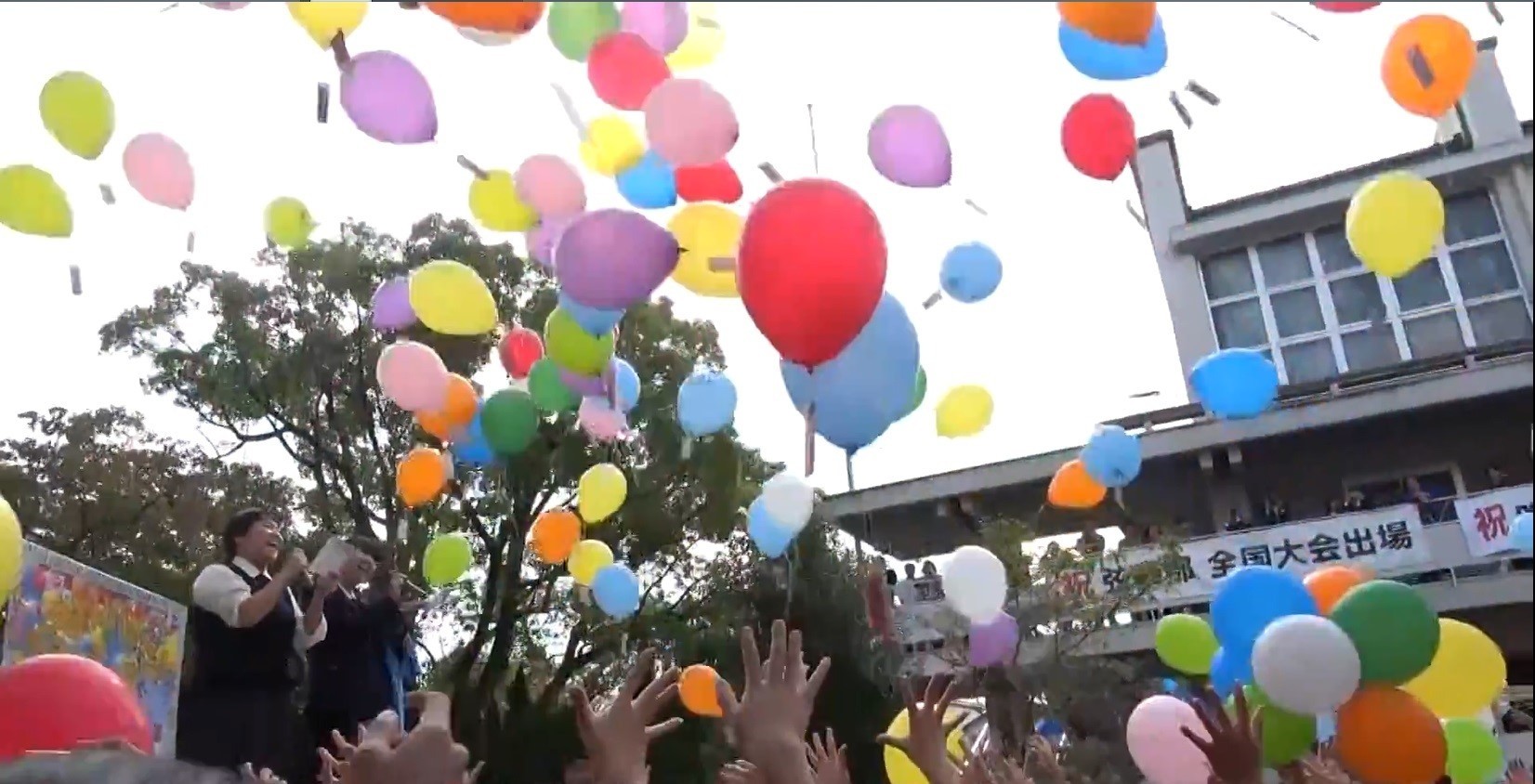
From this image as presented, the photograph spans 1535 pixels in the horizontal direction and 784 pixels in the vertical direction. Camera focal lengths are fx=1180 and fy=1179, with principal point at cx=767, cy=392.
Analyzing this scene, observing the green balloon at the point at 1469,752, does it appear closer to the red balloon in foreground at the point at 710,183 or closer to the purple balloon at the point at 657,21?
the red balloon in foreground at the point at 710,183

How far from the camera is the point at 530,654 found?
31.8 feet

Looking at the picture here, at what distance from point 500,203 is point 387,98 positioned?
51cm

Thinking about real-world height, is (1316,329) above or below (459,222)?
below

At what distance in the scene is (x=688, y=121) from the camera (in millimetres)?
2600

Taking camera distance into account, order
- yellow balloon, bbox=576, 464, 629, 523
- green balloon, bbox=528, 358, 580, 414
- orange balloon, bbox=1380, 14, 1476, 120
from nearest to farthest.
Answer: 1. orange balloon, bbox=1380, 14, 1476, 120
2. green balloon, bbox=528, 358, 580, 414
3. yellow balloon, bbox=576, 464, 629, 523

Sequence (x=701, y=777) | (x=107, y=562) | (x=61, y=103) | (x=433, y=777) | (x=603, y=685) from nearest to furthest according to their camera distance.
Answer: (x=433, y=777), (x=61, y=103), (x=107, y=562), (x=701, y=777), (x=603, y=685)

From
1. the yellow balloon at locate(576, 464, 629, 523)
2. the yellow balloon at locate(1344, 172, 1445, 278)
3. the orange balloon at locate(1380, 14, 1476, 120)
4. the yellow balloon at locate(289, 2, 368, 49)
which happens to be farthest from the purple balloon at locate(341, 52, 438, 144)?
the yellow balloon at locate(1344, 172, 1445, 278)

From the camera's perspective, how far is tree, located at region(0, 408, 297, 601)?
6695 mm

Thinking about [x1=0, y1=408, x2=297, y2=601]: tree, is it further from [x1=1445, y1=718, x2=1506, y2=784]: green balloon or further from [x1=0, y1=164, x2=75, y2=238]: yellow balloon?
[x1=1445, y1=718, x2=1506, y2=784]: green balloon

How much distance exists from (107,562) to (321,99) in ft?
18.0

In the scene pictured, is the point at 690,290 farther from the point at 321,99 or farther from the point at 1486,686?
the point at 1486,686

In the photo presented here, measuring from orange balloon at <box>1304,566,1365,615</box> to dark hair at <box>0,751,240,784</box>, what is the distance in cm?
289

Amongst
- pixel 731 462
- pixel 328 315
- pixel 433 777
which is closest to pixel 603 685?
pixel 731 462

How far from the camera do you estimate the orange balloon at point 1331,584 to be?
10.3 feet
